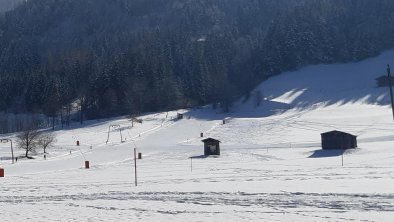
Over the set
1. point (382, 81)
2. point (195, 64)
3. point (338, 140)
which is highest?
point (195, 64)

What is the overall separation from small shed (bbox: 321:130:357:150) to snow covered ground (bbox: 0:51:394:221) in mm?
1812

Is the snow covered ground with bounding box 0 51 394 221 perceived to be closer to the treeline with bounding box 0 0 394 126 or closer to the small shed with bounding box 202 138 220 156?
the small shed with bounding box 202 138 220 156

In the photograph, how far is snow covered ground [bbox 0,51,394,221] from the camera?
1986 cm

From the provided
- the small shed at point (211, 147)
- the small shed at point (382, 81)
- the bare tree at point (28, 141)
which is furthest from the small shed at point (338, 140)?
the small shed at point (382, 81)

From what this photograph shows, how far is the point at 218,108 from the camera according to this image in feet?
395

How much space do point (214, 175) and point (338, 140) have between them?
80.1 ft

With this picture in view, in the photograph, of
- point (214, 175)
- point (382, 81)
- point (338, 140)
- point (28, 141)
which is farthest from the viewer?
point (382, 81)

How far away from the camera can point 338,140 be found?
54.1 metres

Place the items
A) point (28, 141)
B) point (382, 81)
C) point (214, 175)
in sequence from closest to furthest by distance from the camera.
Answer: point (214, 175)
point (28, 141)
point (382, 81)

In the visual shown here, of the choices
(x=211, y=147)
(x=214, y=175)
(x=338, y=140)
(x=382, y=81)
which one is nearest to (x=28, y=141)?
(x=211, y=147)

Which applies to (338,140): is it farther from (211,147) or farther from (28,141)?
(28,141)

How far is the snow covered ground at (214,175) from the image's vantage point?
1986cm

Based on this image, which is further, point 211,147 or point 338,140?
point 211,147

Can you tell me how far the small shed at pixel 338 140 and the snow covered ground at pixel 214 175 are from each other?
181 centimetres
